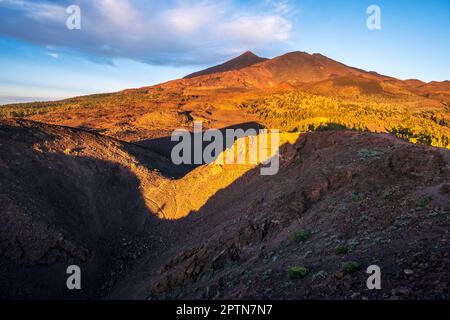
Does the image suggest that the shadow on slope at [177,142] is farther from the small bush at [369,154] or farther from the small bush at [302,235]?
the small bush at [302,235]

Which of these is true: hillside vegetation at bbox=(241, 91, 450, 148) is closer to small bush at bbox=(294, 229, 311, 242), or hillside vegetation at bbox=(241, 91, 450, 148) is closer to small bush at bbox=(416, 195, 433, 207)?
small bush at bbox=(416, 195, 433, 207)

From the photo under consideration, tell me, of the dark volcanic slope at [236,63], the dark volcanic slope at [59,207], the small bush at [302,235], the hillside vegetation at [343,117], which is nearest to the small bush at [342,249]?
the small bush at [302,235]

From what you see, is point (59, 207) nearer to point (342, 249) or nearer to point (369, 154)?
point (342, 249)

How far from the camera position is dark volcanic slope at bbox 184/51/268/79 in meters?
120

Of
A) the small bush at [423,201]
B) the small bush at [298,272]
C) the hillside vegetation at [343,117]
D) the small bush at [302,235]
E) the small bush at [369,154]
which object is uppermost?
the hillside vegetation at [343,117]

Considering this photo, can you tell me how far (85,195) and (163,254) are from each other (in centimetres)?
526

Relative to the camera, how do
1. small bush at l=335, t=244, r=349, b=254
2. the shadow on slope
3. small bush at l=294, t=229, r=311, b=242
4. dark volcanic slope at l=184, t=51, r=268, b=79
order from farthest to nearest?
dark volcanic slope at l=184, t=51, r=268, b=79
the shadow on slope
small bush at l=294, t=229, r=311, b=242
small bush at l=335, t=244, r=349, b=254

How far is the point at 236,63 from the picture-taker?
407ft

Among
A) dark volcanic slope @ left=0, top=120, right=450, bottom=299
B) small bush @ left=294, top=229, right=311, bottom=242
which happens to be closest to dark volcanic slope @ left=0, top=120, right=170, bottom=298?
dark volcanic slope @ left=0, top=120, right=450, bottom=299

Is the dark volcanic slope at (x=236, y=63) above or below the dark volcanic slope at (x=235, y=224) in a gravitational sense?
above

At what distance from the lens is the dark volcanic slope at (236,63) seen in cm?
11966

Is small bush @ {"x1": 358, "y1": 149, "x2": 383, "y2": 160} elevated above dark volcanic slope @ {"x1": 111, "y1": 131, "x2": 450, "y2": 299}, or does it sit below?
above

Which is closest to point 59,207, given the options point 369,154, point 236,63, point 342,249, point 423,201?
point 342,249
